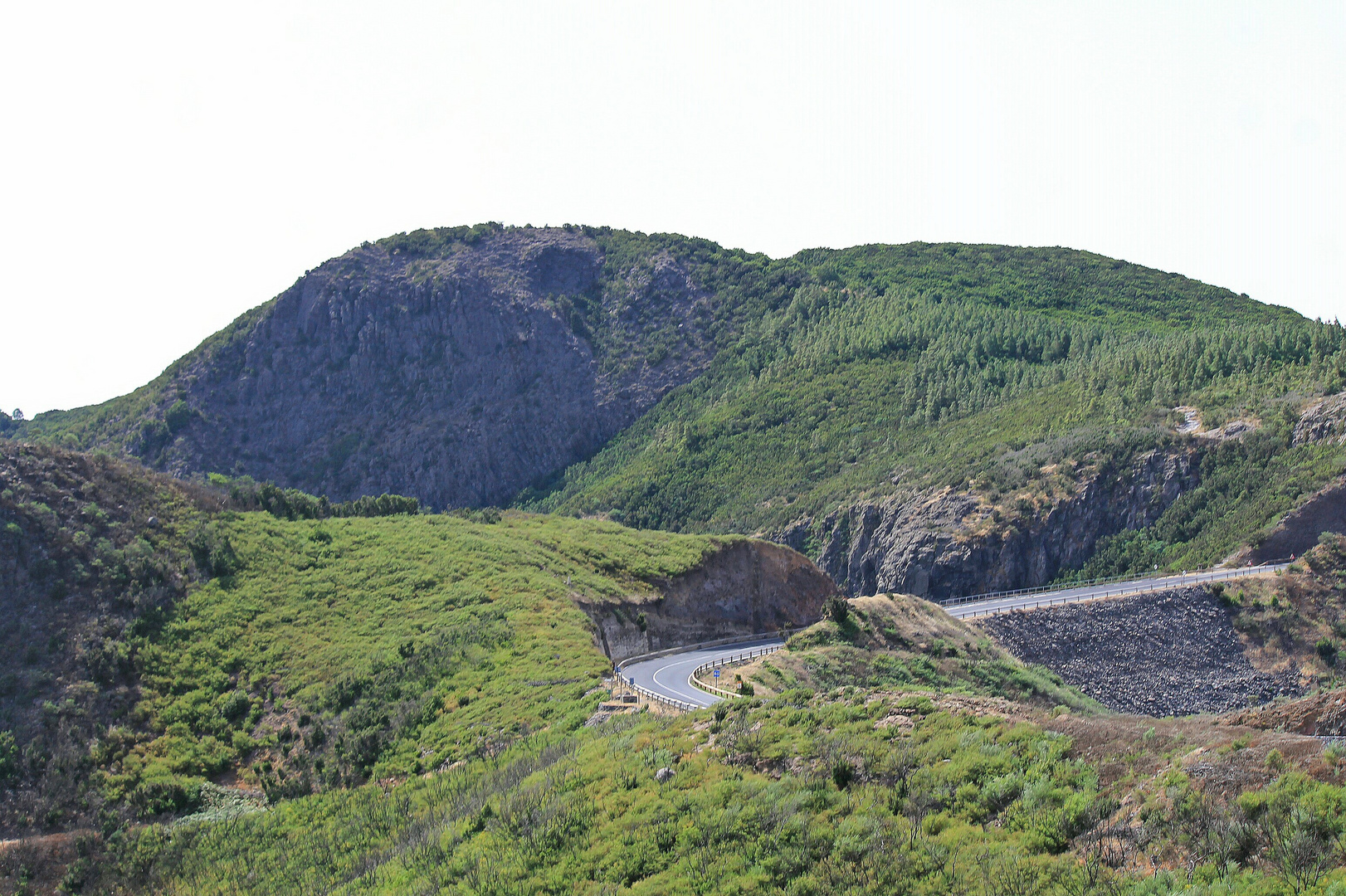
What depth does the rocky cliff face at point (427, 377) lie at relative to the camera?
15600 cm

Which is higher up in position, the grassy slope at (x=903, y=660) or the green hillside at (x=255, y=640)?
the green hillside at (x=255, y=640)

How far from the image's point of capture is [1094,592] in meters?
69.1

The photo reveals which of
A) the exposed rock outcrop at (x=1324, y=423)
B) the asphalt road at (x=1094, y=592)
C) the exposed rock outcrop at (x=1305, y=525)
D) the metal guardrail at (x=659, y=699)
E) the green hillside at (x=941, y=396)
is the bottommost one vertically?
the asphalt road at (x=1094, y=592)

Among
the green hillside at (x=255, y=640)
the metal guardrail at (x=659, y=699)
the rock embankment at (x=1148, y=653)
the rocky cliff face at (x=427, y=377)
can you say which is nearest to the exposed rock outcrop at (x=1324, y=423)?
the rock embankment at (x=1148, y=653)

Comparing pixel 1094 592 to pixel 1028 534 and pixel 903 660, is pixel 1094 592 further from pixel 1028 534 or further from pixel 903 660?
pixel 903 660

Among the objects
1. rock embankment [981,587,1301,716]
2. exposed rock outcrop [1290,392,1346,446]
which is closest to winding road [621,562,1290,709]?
rock embankment [981,587,1301,716]

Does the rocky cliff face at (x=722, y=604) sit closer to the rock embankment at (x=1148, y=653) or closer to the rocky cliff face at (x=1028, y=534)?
the rock embankment at (x=1148, y=653)

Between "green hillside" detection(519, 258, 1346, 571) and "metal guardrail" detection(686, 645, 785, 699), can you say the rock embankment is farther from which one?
"metal guardrail" detection(686, 645, 785, 699)

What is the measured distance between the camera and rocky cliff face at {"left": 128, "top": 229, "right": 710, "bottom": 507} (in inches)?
6142

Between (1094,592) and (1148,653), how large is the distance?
9.09m

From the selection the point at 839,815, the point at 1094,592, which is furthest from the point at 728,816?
the point at 1094,592

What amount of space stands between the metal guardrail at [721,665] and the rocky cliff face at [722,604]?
692 centimetres

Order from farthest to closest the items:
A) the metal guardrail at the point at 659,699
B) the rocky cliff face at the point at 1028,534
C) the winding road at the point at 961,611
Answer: the rocky cliff face at the point at 1028,534, the winding road at the point at 961,611, the metal guardrail at the point at 659,699

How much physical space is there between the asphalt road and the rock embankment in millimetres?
1887
